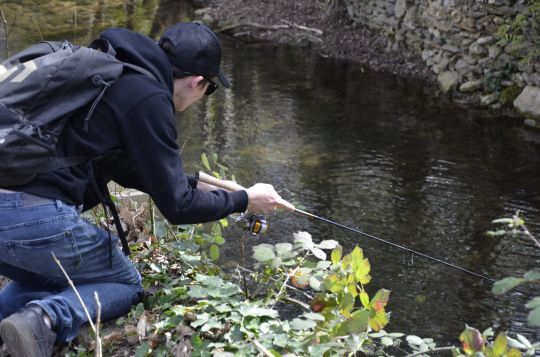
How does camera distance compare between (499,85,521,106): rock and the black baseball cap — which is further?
(499,85,521,106): rock

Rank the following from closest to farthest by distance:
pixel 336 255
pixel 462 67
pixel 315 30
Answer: pixel 336 255
pixel 462 67
pixel 315 30

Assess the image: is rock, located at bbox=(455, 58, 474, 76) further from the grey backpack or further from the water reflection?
the grey backpack

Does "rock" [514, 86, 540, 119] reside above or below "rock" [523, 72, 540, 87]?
below

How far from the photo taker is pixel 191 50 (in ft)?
9.53

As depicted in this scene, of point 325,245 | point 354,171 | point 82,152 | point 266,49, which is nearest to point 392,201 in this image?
point 354,171

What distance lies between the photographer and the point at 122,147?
9.26 feet

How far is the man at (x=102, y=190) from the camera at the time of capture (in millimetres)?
2719

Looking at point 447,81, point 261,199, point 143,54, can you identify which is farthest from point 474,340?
point 447,81

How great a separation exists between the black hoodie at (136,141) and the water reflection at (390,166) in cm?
174

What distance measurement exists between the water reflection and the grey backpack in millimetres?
2100

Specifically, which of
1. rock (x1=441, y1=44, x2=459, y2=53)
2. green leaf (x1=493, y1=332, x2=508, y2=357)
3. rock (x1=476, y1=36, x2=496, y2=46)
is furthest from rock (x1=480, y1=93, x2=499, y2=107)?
green leaf (x1=493, y1=332, x2=508, y2=357)

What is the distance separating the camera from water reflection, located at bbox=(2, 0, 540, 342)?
545cm

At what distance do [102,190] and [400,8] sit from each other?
9121 millimetres

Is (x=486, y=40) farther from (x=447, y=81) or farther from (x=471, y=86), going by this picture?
(x=447, y=81)
